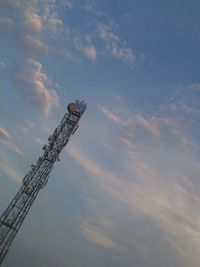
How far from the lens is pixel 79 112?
57781 millimetres

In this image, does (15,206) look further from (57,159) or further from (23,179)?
(57,159)

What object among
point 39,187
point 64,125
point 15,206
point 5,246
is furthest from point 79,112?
point 5,246

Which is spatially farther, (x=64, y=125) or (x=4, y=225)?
(x=64, y=125)

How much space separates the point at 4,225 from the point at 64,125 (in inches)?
700

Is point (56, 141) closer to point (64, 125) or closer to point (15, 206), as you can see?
point (64, 125)

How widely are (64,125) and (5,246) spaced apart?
2034cm

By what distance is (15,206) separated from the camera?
52.8 m

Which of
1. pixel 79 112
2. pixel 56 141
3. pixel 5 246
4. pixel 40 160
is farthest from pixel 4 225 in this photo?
pixel 79 112

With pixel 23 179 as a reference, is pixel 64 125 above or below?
above

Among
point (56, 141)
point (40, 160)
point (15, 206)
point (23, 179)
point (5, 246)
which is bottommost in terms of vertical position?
point (5, 246)

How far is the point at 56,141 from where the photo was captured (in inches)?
2207

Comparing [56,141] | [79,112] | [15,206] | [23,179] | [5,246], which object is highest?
[79,112]

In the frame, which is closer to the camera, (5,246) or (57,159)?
(5,246)

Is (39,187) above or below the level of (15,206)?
above
